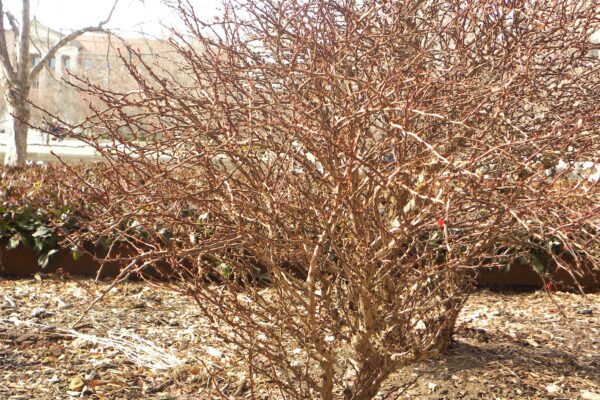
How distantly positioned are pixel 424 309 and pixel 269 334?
0.64 meters

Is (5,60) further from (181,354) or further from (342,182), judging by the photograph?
(342,182)

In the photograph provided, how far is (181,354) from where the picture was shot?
162 inches

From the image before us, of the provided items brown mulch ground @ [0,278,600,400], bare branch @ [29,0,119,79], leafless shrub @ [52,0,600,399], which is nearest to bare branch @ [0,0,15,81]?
bare branch @ [29,0,119,79]

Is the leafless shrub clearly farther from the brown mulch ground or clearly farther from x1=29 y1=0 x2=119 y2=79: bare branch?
x1=29 y1=0 x2=119 y2=79: bare branch

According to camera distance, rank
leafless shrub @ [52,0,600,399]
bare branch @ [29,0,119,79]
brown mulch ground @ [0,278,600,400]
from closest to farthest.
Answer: leafless shrub @ [52,0,600,399]
brown mulch ground @ [0,278,600,400]
bare branch @ [29,0,119,79]

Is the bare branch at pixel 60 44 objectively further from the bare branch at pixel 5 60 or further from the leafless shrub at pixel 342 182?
the leafless shrub at pixel 342 182

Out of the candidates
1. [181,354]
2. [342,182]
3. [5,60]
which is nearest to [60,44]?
[5,60]

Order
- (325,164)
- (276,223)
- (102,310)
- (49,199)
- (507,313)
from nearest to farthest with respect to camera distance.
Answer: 1. (325,164)
2. (276,223)
3. (102,310)
4. (507,313)
5. (49,199)

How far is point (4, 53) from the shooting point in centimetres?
1227

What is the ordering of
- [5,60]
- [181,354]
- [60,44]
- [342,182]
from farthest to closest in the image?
[60,44] < [5,60] < [181,354] < [342,182]

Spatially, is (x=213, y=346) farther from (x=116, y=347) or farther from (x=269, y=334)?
(x=269, y=334)

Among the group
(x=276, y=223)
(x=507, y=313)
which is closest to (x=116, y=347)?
(x=276, y=223)

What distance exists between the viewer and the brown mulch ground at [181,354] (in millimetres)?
3695

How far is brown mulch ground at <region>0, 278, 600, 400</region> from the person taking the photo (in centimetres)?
370
